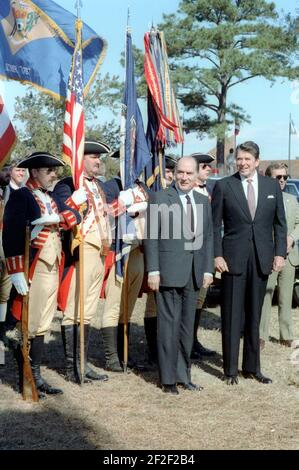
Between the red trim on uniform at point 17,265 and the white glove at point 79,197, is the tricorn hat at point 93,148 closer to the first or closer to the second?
the white glove at point 79,197

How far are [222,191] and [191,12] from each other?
1086 inches

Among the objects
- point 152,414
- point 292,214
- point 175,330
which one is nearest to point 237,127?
point 292,214

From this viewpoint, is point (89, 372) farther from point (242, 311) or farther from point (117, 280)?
point (242, 311)

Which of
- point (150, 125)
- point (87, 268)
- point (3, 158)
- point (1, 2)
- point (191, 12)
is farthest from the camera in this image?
point (191, 12)

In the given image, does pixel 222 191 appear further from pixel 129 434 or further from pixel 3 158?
pixel 129 434

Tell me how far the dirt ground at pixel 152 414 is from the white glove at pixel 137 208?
1524 mm

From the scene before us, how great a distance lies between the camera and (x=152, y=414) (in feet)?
19.4

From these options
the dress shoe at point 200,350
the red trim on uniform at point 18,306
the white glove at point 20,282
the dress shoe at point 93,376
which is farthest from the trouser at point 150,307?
the white glove at point 20,282

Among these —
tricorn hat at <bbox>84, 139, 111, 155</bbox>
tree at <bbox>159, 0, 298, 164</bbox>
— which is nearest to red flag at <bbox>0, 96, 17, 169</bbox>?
tricorn hat at <bbox>84, 139, 111, 155</bbox>

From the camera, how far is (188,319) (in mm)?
6715

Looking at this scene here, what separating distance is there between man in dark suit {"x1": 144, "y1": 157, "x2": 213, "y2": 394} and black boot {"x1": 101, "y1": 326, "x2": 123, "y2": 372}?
822mm

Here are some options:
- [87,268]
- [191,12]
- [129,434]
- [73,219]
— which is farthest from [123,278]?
[191,12]

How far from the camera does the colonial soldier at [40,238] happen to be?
6.05 m

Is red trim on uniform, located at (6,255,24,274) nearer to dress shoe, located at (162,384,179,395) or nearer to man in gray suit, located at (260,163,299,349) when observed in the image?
dress shoe, located at (162,384,179,395)
